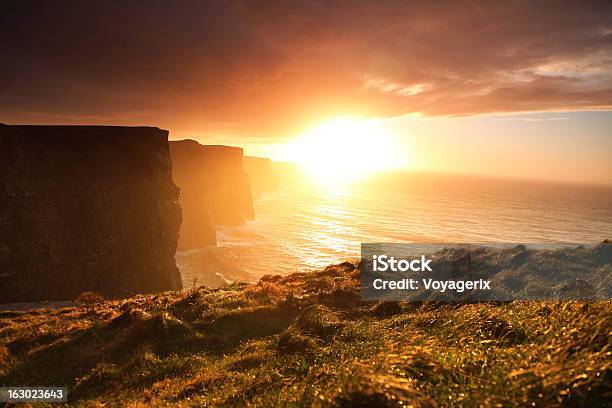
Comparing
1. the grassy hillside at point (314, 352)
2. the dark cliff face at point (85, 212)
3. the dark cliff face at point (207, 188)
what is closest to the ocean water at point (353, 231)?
the dark cliff face at point (207, 188)

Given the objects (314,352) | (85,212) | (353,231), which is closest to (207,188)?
(353,231)

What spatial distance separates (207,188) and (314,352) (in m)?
105

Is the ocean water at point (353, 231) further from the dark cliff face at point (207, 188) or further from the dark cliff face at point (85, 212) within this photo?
the dark cliff face at point (85, 212)

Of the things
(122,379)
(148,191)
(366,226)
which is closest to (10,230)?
(148,191)

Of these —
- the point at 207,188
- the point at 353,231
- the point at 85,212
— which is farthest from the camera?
the point at 207,188

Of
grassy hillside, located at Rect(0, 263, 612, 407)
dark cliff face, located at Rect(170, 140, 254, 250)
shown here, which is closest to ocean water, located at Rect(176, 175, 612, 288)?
dark cliff face, located at Rect(170, 140, 254, 250)

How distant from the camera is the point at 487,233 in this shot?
9888cm

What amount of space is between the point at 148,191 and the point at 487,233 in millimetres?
92806

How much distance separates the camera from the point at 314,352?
9867 millimetres

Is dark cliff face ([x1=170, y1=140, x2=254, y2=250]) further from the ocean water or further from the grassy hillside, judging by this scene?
the grassy hillside

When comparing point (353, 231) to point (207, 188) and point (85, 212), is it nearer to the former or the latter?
point (207, 188)

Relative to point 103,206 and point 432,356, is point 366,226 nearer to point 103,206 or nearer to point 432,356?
point 103,206

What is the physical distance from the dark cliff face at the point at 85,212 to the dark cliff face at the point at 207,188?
3785cm

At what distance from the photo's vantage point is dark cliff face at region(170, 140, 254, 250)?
310 feet
